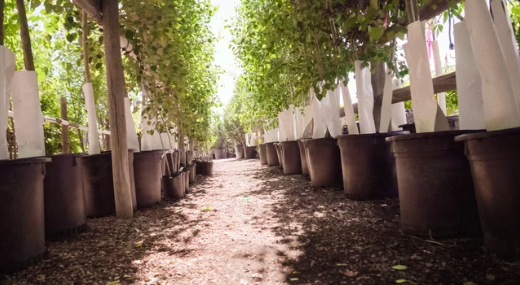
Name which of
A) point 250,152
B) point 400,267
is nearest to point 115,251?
point 400,267

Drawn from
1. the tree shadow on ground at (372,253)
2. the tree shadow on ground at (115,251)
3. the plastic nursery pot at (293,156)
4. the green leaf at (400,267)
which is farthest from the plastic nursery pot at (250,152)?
the green leaf at (400,267)

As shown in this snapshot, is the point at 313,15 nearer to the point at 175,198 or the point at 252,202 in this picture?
the point at 252,202

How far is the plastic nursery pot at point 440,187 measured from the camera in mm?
2078

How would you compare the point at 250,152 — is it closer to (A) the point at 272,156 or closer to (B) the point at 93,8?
(A) the point at 272,156

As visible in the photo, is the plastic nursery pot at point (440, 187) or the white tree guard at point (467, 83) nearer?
the plastic nursery pot at point (440, 187)

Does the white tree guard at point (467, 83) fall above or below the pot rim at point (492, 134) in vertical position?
above

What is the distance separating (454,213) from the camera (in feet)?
6.87

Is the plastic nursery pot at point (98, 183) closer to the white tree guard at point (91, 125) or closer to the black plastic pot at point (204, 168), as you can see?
the white tree guard at point (91, 125)

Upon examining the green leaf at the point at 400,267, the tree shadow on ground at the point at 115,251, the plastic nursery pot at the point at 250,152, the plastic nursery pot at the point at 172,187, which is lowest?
the green leaf at the point at 400,267

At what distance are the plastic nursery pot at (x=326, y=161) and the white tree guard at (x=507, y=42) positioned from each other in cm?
255

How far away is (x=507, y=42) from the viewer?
189cm

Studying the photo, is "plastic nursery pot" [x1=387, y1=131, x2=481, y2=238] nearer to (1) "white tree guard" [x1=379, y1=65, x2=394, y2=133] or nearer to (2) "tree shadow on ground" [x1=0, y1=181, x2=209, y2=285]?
(1) "white tree guard" [x1=379, y1=65, x2=394, y2=133]

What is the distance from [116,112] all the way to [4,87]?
1.43m

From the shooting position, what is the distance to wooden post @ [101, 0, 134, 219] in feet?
11.8
